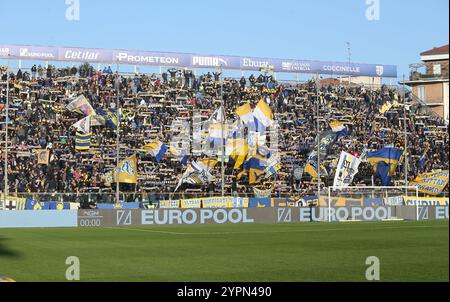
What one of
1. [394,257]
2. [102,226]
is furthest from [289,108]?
[394,257]

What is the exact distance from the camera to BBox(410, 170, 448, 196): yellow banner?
53594 millimetres

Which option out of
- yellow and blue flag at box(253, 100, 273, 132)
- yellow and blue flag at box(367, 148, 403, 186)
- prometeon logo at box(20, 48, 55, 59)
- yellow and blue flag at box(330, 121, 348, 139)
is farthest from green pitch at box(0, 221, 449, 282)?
prometeon logo at box(20, 48, 55, 59)

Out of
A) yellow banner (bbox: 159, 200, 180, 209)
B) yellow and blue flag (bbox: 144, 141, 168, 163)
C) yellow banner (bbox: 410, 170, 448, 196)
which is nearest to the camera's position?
yellow banner (bbox: 159, 200, 180, 209)

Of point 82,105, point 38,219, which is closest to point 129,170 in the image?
point 82,105

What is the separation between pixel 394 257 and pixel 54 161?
3474cm

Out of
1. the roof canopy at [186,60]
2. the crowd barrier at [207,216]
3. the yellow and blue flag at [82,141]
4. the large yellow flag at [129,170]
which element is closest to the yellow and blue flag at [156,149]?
the large yellow flag at [129,170]

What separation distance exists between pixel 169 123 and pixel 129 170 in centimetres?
828

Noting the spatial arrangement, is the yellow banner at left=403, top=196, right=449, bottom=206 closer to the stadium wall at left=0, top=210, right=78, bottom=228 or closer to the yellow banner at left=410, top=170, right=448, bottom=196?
the yellow banner at left=410, top=170, right=448, bottom=196

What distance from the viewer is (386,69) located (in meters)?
82.1

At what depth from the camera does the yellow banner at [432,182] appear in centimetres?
5359

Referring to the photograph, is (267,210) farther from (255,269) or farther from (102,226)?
(255,269)

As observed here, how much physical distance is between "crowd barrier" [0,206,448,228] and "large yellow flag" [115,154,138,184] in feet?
22.2

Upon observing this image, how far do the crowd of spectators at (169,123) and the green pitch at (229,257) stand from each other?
67.9 ft

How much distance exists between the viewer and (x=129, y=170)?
51344 mm
